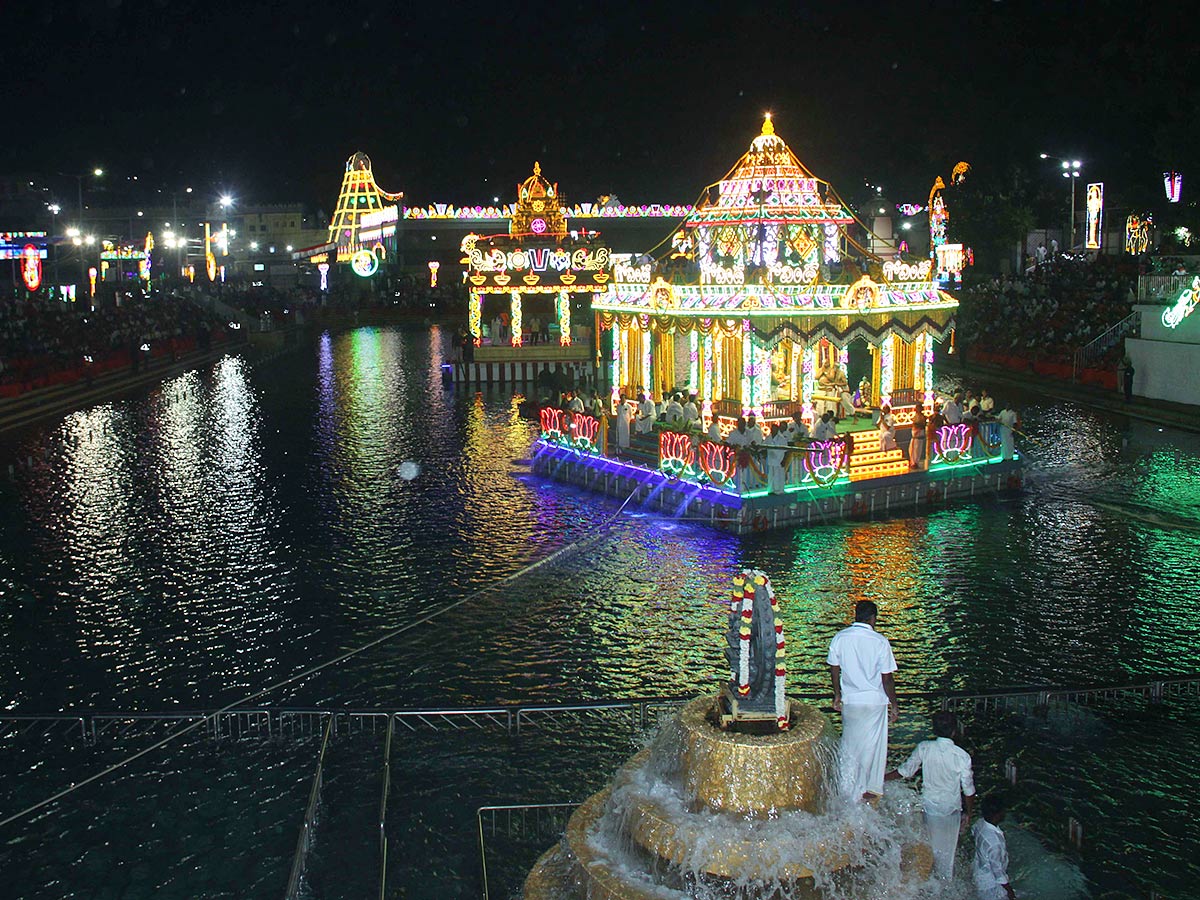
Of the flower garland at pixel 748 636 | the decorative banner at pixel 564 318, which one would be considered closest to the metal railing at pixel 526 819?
the flower garland at pixel 748 636

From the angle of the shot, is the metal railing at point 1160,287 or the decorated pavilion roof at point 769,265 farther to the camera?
the metal railing at point 1160,287

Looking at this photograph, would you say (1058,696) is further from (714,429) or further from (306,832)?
(714,429)

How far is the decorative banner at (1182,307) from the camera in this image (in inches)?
1228

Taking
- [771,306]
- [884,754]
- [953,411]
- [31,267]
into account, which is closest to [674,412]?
[771,306]

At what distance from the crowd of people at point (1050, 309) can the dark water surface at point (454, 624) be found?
12330 millimetres

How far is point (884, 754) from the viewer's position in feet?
28.3

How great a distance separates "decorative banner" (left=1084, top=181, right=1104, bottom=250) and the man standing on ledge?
5303cm

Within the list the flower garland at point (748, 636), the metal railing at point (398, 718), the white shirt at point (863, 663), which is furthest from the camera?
the metal railing at point (398, 718)

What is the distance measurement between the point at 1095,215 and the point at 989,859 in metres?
54.5

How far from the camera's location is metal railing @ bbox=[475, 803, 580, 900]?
9.73 meters

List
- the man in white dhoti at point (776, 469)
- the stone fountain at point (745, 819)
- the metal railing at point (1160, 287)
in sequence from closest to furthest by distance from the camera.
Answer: the stone fountain at point (745, 819) → the man in white dhoti at point (776, 469) → the metal railing at point (1160, 287)

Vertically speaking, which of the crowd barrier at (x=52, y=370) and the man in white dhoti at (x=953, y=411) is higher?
the crowd barrier at (x=52, y=370)

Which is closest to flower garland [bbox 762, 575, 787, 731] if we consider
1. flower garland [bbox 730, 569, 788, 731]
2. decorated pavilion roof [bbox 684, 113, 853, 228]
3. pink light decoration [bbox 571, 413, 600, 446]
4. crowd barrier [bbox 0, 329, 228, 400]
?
flower garland [bbox 730, 569, 788, 731]

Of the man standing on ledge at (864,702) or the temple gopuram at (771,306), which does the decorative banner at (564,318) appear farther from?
the man standing on ledge at (864,702)
